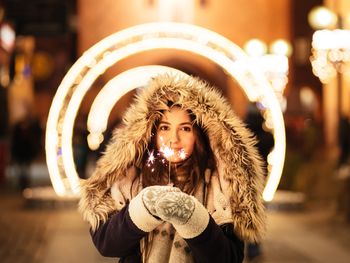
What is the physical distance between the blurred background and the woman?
3426 millimetres

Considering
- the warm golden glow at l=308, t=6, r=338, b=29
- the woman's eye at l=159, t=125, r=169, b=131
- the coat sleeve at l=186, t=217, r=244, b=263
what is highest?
the warm golden glow at l=308, t=6, r=338, b=29

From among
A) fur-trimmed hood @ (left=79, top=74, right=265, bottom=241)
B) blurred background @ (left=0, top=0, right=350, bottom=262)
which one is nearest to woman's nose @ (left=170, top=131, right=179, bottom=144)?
fur-trimmed hood @ (left=79, top=74, right=265, bottom=241)

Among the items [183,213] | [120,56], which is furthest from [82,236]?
[183,213]

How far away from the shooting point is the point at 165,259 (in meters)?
4.30

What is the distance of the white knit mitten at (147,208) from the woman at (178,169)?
0.53 feet

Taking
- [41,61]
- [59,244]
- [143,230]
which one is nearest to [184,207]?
[143,230]

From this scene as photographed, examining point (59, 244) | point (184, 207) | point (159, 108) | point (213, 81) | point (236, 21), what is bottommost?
point (59, 244)

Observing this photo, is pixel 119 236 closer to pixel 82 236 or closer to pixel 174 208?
pixel 174 208

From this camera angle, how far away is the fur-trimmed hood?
14.4 ft

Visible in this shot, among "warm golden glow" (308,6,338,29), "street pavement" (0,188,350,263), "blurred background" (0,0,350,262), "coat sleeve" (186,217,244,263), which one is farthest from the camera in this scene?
"warm golden glow" (308,6,338,29)

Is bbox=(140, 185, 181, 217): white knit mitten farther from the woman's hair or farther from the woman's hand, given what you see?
the woman's hair

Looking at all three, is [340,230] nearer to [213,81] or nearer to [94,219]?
[94,219]

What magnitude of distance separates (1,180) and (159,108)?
834 inches

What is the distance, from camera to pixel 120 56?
721cm
